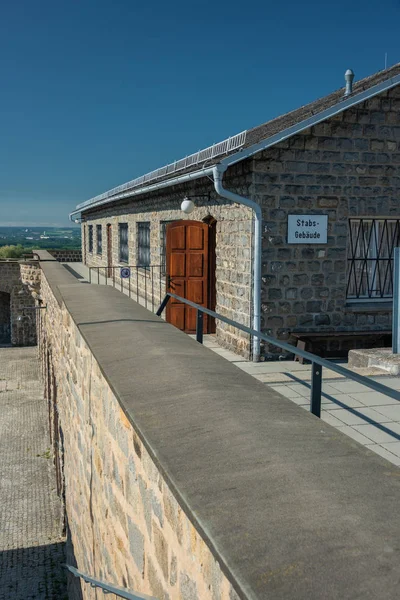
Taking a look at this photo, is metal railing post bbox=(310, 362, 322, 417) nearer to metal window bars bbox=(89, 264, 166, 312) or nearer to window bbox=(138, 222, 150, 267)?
metal window bars bbox=(89, 264, 166, 312)

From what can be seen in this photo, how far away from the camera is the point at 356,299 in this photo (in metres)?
9.29

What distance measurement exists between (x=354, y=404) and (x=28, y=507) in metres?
10.6

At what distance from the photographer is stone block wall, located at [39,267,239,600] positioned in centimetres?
220

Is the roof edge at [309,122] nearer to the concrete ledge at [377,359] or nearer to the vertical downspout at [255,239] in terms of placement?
the vertical downspout at [255,239]

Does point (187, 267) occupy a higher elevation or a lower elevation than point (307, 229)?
lower

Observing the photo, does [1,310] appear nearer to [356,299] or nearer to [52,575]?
[52,575]

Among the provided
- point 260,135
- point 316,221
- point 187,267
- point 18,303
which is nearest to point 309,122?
point 260,135

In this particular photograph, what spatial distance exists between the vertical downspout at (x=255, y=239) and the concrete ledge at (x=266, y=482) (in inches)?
194

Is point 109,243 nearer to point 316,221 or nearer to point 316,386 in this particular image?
point 316,221

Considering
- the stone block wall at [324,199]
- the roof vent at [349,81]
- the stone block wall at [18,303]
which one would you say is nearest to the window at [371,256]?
the stone block wall at [324,199]

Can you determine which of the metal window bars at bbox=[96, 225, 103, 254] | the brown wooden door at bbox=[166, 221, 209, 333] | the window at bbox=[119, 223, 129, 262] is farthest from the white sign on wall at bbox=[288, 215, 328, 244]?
the metal window bars at bbox=[96, 225, 103, 254]

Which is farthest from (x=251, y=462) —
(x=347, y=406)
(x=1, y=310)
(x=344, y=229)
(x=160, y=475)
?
(x=1, y=310)

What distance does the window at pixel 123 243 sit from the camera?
60.1 ft

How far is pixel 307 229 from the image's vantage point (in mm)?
8750
